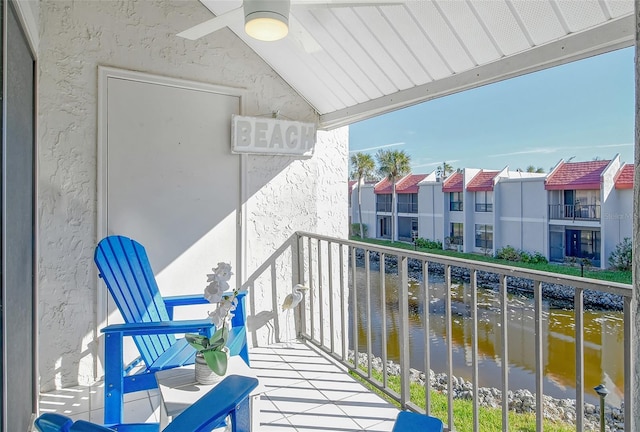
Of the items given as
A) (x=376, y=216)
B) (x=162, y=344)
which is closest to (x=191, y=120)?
(x=162, y=344)

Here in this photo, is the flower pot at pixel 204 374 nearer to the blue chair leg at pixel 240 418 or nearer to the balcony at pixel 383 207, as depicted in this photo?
the blue chair leg at pixel 240 418

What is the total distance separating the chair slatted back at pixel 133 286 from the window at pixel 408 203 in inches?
239

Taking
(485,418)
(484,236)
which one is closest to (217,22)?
(485,418)

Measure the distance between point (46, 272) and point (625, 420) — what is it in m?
3.25

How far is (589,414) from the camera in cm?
447

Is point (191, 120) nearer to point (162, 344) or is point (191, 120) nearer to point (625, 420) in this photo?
point (162, 344)

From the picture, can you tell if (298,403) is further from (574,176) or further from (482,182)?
(482,182)

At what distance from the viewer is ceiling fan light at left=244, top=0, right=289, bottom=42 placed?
1877 mm

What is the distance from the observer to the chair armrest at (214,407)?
817 millimetres

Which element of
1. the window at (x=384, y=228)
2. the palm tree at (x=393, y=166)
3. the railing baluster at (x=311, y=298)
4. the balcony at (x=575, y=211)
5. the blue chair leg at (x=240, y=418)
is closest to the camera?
the blue chair leg at (x=240, y=418)

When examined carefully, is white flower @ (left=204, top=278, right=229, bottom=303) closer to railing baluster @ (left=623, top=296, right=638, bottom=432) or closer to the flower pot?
the flower pot

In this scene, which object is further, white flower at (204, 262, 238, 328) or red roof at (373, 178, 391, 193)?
red roof at (373, 178, 391, 193)

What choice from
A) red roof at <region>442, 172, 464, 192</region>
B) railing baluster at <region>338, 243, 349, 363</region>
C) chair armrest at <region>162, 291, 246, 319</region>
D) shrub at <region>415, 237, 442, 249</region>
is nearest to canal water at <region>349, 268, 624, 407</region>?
railing baluster at <region>338, 243, 349, 363</region>

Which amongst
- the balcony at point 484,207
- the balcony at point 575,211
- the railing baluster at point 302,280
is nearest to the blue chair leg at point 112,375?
the railing baluster at point 302,280
